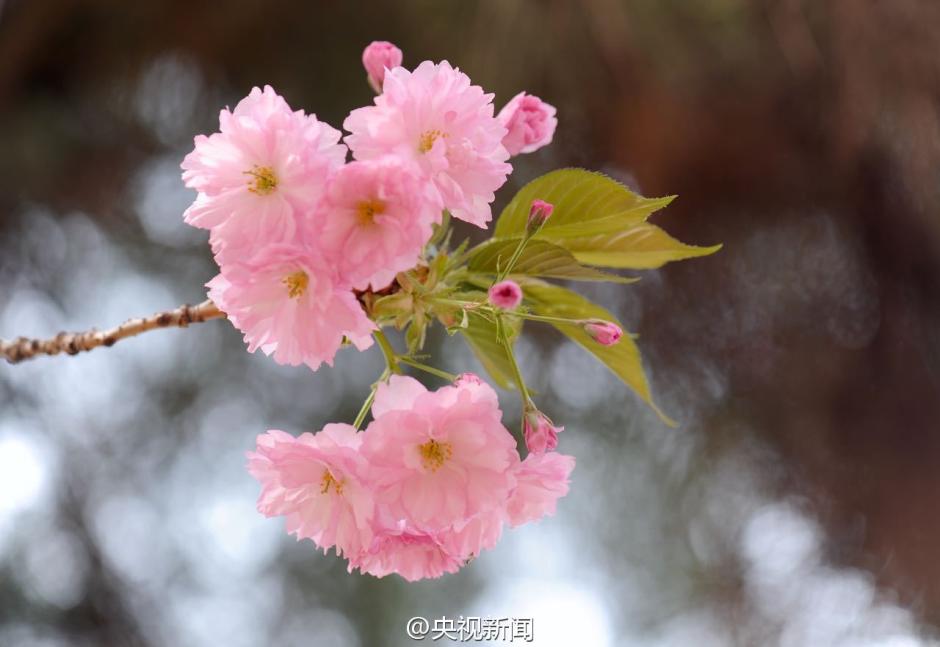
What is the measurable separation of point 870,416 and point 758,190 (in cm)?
46

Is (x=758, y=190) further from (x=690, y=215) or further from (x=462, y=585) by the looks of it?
(x=462, y=585)

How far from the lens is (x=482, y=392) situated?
0.49 m

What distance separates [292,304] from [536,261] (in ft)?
0.63

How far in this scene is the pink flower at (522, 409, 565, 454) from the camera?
1.79 feet

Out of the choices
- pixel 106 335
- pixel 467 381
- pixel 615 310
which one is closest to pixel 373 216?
pixel 467 381

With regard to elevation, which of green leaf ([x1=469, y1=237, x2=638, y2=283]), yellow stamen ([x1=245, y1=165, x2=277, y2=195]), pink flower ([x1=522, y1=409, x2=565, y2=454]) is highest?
Answer: green leaf ([x1=469, y1=237, x2=638, y2=283])

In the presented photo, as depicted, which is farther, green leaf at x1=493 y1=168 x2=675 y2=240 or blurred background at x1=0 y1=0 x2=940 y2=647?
blurred background at x1=0 y1=0 x2=940 y2=647

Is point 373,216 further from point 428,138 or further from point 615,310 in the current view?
point 615,310

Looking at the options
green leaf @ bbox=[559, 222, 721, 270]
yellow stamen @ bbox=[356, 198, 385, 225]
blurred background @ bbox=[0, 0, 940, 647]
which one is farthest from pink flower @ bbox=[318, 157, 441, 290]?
blurred background @ bbox=[0, 0, 940, 647]

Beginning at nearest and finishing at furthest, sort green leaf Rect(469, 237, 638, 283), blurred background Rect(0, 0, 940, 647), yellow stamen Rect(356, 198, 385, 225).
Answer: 1. yellow stamen Rect(356, 198, 385, 225)
2. green leaf Rect(469, 237, 638, 283)
3. blurred background Rect(0, 0, 940, 647)

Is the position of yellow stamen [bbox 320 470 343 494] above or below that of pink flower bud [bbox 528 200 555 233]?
below

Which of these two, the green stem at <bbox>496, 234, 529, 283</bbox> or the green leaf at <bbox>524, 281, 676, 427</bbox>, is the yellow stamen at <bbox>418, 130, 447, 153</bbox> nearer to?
the green stem at <bbox>496, 234, 529, 283</bbox>

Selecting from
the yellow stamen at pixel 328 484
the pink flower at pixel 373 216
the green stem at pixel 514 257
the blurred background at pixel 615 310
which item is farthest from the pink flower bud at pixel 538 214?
the blurred background at pixel 615 310

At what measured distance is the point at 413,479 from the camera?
0.49 metres
